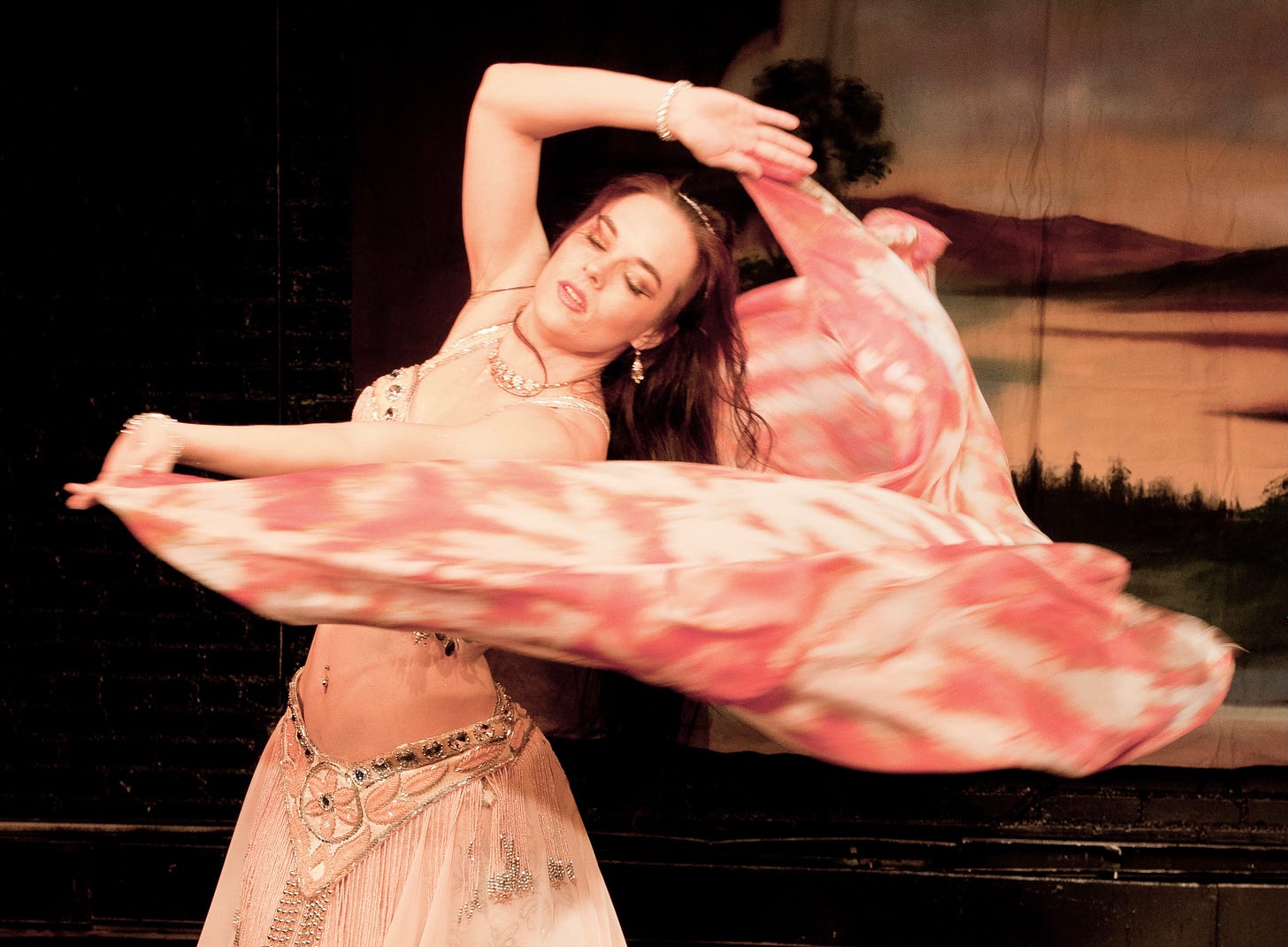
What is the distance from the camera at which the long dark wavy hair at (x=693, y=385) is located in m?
1.54

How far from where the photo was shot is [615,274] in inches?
57.3

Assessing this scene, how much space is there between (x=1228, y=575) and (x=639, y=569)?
60.2 inches

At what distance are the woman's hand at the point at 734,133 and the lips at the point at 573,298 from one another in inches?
10.8

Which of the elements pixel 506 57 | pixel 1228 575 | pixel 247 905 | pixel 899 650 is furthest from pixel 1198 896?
pixel 506 57

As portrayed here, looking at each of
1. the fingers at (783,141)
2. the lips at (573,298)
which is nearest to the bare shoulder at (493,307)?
the lips at (573,298)

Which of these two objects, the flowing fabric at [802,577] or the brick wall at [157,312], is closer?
the flowing fabric at [802,577]

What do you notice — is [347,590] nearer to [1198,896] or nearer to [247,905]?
[247,905]

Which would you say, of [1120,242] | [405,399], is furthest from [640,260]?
[1120,242]

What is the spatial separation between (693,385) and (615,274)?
22 cm

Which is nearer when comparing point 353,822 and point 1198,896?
point 353,822

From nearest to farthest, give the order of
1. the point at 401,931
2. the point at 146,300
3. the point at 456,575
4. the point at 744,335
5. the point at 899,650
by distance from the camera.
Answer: the point at 456,575 < the point at 899,650 < the point at 401,931 < the point at 744,335 < the point at 146,300

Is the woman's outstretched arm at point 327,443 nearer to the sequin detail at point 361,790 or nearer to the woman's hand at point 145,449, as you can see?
the woman's hand at point 145,449

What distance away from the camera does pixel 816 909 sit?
7.57 feet

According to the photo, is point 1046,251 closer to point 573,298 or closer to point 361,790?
point 573,298
